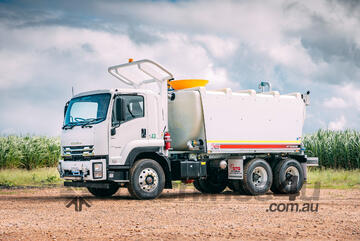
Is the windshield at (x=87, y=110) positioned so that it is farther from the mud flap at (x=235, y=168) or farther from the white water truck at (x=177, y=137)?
the mud flap at (x=235, y=168)

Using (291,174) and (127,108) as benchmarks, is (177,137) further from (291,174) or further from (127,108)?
(291,174)

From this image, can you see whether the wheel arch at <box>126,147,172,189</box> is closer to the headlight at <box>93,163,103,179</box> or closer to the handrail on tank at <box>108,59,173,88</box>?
the headlight at <box>93,163,103,179</box>

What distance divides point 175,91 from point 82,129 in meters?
3.48

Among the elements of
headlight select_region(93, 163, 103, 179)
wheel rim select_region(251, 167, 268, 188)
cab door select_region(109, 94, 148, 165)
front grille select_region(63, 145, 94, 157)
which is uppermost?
cab door select_region(109, 94, 148, 165)

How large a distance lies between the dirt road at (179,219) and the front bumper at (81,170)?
2.36 ft

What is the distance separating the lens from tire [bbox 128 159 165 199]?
14305 mm

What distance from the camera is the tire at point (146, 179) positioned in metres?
14.3

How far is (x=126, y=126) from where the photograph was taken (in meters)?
14.3

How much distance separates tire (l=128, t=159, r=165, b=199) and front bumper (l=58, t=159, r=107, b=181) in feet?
2.86

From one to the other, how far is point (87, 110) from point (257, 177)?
619 centimetres

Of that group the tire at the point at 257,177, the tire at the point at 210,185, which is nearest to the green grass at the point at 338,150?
the tire at the point at 210,185

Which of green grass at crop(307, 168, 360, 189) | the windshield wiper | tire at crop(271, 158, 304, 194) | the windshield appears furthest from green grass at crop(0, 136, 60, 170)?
tire at crop(271, 158, 304, 194)

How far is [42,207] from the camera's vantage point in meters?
13.3

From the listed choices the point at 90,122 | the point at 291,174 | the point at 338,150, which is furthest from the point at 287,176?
the point at 338,150
